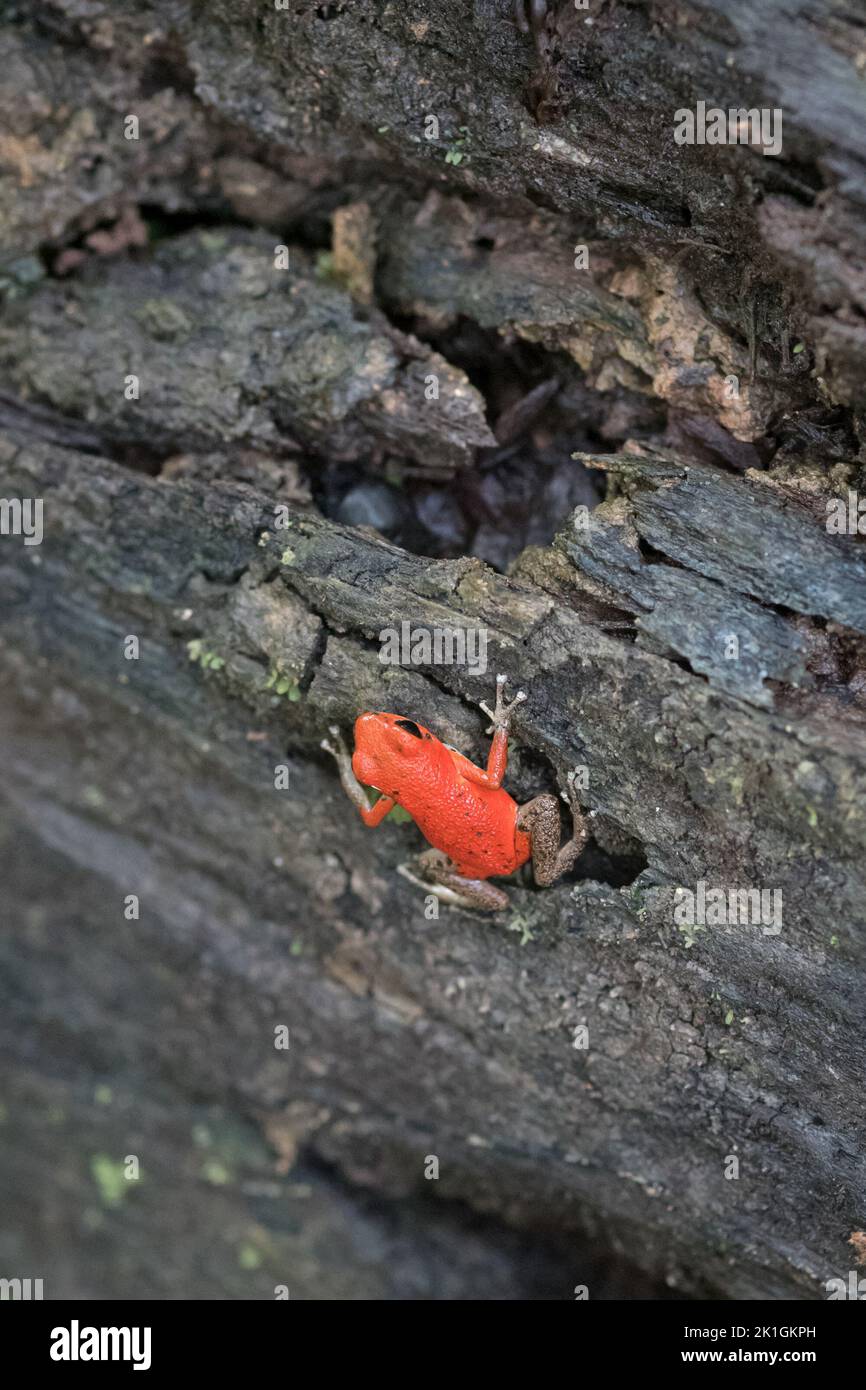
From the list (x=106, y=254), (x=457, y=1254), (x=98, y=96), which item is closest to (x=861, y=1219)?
(x=457, y=1254)

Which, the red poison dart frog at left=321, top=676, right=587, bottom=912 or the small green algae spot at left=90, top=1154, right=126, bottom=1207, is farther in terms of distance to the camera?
the small green algae spot at left=90, top=1154, right=126, bottom=1207

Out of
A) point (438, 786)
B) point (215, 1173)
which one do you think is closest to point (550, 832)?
point (438, 786)

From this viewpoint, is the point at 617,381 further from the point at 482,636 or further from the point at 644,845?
the point at 644,845

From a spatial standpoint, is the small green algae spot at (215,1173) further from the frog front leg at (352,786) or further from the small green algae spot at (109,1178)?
the frog front leg at (352,786)

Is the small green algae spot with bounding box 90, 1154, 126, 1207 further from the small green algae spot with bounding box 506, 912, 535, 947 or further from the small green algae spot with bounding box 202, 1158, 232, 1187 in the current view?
the small green algae spot with bounding box 506, 912, 535, 947

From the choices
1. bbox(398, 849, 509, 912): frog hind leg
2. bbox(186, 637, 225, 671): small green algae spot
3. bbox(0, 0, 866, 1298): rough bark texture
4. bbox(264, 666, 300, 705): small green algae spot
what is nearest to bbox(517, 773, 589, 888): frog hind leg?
bbox(0, 0, 866, 1298): rough bark texture

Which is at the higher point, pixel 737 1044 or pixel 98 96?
pixel 98 96

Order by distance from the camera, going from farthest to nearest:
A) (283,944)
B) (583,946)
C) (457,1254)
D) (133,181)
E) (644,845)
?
(457,1254), (283,944), (133,181), (583,946), (644,845)
